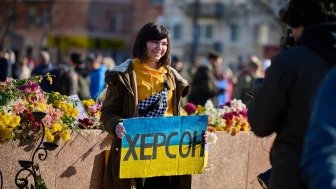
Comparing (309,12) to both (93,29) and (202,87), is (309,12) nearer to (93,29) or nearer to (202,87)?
(202,87)

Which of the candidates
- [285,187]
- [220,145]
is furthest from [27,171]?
[285,187]

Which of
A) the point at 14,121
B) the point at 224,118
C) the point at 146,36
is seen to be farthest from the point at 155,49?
the point at 224,118

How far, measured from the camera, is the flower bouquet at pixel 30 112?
6.75 meters

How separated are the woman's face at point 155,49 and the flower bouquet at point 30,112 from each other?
924 millimetres

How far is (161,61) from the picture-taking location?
6.69 meters

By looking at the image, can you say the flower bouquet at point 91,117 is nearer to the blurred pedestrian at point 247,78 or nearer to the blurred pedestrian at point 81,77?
the blurred pedestrian at point 81,77

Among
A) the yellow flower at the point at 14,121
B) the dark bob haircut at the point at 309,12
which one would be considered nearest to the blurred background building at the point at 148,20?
the yellow flower at the point at 14,121

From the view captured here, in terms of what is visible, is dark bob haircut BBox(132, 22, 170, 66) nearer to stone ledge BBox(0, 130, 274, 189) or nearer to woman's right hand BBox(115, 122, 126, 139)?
woman's right hand BBox(115, 122, 126, 139)

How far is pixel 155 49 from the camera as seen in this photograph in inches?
259

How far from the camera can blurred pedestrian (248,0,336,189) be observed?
4750 millimetres

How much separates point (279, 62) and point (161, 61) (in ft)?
6.58

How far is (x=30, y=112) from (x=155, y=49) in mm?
1041

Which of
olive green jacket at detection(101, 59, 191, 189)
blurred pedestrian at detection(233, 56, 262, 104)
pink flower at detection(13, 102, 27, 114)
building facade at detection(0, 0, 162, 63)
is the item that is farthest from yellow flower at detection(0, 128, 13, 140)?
building facade at detection(0, 0, 162, 63)

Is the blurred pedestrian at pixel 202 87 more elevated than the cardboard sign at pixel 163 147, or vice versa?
the cardboard sign at pixel 163 147
